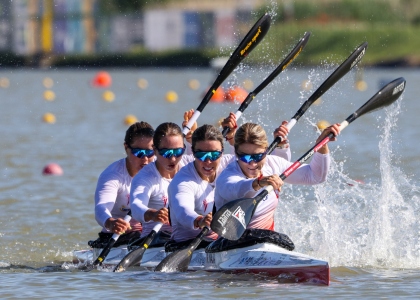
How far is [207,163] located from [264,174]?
0.45m

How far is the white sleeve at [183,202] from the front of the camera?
7301mm

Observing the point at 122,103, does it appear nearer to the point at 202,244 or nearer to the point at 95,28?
the point at 202,244

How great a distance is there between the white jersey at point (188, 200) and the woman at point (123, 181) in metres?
0.50

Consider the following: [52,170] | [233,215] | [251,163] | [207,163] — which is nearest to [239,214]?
[233,215]

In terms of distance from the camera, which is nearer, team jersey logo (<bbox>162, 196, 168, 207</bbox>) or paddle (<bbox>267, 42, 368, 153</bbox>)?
team jersey logo (<bbox>162, 196, 168, 207</bbox>)

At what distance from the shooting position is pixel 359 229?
31.9 feet

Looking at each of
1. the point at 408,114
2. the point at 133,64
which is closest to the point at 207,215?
the point at 408,114

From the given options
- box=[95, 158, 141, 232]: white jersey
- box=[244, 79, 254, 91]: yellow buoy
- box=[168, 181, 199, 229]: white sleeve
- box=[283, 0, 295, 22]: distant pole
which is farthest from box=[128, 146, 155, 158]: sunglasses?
box=[283, 0, 295, 22]: distant pole

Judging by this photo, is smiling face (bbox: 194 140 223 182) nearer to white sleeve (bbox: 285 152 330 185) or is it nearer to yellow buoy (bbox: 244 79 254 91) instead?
white sleeve (bbox: 285 152 330 185)

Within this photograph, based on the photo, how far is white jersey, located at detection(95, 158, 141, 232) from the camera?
8.08 metres

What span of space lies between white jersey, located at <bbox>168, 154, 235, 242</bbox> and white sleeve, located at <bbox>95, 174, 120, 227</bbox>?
2.19 feet

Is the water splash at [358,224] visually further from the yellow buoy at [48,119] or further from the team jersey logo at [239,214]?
the yellow buoy at [48,119]

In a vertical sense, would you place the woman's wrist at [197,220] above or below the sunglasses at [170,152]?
below

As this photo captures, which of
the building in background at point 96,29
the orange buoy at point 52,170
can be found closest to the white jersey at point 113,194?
the orange buoy at point 52,170
